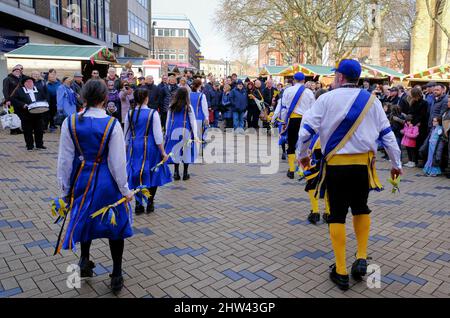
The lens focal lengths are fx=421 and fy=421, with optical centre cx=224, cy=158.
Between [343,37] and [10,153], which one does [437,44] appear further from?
[10,153]

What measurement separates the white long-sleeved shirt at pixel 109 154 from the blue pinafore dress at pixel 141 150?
6.54ft

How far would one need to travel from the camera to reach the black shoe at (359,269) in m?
3.88

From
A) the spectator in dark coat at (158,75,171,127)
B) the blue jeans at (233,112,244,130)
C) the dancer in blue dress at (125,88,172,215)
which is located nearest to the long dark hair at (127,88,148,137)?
the dancer in blue dress at (125,88,172,215)

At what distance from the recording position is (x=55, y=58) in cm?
1650

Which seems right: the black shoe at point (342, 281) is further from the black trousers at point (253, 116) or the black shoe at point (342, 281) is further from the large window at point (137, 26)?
the large window at point (137, 26)

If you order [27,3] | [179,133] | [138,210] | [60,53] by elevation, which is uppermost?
[27,3]

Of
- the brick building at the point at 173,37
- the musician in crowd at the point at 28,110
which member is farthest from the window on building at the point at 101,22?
the brick building at the point at 173,37

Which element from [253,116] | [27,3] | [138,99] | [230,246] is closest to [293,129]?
[138,99]

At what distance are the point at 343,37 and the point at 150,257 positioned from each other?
3244cm

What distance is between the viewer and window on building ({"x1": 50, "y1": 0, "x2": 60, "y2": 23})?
23219 mm

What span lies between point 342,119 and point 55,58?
15355 millimetres

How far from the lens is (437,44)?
113ft

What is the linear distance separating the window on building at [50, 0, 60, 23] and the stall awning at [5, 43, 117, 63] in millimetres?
7062

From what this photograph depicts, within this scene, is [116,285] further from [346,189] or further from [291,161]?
[291,161]
